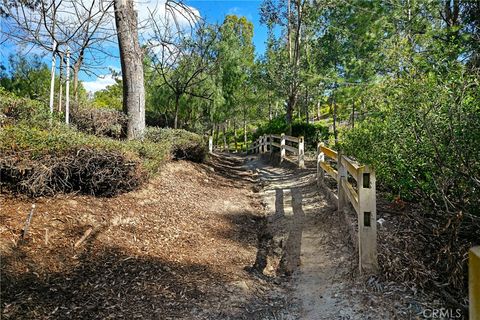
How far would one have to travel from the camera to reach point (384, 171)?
500 centimetres

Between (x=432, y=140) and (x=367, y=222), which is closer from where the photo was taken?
(x=367, y=222)

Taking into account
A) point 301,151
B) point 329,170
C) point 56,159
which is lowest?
point 329,170

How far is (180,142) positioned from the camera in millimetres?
8508

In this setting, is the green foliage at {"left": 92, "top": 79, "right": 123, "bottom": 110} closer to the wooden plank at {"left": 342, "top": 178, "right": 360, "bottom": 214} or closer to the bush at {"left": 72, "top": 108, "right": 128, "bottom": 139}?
the bush at {"left": 72, "top": 108, "right": 128, "bottom": 139}

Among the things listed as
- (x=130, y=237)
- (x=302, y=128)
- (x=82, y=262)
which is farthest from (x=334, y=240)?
(x=302, y=128)

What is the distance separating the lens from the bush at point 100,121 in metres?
7.20

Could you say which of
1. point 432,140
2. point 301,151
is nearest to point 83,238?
point 432,140

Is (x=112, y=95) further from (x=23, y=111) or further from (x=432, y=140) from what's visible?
(x=432, y=140)

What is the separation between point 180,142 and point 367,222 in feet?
19.6

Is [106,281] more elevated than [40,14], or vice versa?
[40,14]

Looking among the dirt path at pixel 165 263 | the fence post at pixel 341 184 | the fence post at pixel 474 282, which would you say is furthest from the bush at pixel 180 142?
the fence post at pixel 474 282

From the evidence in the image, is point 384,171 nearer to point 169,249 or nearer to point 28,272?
point 169,249

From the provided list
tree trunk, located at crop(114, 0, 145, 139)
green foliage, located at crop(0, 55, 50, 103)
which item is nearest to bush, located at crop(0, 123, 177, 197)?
tree trunk, located at crop(114, 0, 145, 139)

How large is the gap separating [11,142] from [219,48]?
1330cm
